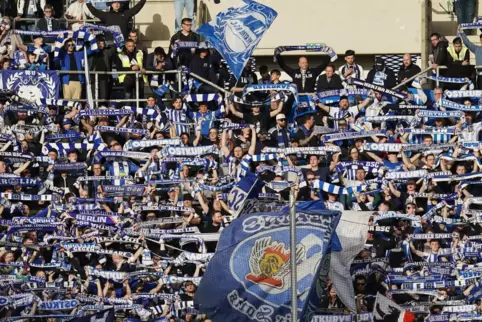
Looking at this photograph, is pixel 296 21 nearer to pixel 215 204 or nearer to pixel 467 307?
pixel 215 204

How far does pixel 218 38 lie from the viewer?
42500mm

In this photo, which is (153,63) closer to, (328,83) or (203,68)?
(203,68)

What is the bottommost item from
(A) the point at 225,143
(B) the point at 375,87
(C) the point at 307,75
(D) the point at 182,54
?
(A) the point at 225,143

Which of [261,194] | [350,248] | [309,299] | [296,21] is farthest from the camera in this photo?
[296,21]

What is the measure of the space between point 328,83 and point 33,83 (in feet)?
18.1

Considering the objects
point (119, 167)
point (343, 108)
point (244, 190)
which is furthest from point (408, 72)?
point (244, 190)

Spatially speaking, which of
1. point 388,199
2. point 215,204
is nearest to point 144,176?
point 215,204

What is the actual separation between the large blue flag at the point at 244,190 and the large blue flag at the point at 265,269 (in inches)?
93.4

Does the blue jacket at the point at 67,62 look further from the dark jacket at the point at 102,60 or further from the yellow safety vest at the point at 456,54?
the yellow safety vest at the point at 456,54

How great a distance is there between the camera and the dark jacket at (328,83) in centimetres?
4316

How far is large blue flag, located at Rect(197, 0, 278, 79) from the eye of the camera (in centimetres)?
4234

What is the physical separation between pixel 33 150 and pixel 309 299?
9326 mm

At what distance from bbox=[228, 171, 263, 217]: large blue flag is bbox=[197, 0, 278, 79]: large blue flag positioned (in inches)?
143

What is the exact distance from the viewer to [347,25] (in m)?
47.1
